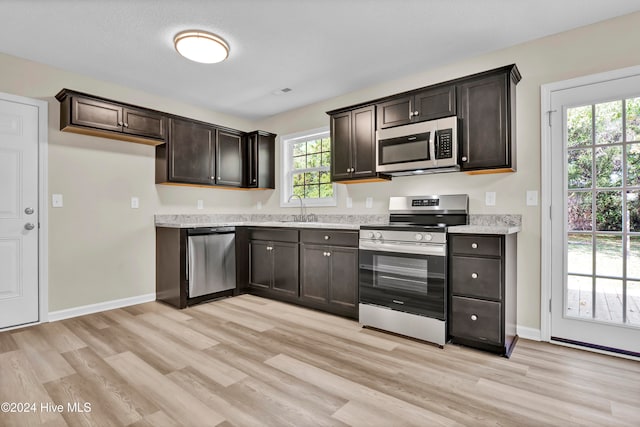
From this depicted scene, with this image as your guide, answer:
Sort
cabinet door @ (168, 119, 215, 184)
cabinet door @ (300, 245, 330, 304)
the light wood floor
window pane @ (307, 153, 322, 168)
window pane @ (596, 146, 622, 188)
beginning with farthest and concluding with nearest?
1. window pane @ (307, 153, 322, 168)
2. cabinet door @ (168, 119, 215, 184)
3. cabinet door @ (300, 245, 330, 304)
4. window pane @ (596, 146, 622, 188)
5. the light wood floor

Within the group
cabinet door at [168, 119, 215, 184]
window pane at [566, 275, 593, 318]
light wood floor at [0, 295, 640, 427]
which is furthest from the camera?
cabinet door at [168, 119, 215, 184]

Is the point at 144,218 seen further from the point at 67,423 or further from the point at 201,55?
the point at 67,423

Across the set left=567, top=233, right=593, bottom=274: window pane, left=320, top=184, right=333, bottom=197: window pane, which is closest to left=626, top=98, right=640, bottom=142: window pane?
left=567, top=233, right=593, bottom=274: window pane

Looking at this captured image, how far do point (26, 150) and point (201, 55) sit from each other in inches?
74.4

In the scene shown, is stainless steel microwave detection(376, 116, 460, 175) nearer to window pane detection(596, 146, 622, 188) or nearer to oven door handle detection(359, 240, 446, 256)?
oven door handle detection(359, 240, 446, 256)

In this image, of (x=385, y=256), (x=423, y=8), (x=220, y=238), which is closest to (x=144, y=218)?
(x=220, y=238)

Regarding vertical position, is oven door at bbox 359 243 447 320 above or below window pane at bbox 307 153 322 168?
below


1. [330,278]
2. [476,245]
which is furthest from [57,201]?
[476,245]

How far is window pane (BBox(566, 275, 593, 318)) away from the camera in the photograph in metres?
2.53

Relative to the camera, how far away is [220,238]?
389 centimetres

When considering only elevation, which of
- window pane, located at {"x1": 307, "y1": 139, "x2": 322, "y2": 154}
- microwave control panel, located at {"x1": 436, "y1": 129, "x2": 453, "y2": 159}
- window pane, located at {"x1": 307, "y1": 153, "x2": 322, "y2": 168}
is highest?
window pane, located at {"x1": 307, "y1": 139, "x2": 322, "y2": 154}

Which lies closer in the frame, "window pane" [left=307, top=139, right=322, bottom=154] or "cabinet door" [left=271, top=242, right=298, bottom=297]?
"cabinet door" [left=271, top=242, right=298, bottom=297]

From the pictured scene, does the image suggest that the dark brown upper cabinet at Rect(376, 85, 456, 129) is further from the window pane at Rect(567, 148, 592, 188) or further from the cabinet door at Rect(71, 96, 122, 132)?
the cabinet door at Rect(71, 96, 122, 132)

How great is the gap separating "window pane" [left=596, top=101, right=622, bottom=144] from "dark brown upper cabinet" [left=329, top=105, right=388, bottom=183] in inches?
69.0
